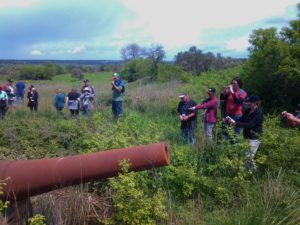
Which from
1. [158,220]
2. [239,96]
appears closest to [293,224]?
[158,220]

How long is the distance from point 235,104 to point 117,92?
4.19 metres

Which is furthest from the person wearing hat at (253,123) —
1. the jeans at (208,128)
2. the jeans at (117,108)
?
the jeans at (117,108)

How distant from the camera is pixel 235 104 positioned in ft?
31.1

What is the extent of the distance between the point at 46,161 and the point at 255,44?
1208 cm

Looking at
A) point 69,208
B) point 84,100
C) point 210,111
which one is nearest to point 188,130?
point 210,111

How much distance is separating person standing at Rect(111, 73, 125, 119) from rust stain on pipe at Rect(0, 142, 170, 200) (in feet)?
26.6

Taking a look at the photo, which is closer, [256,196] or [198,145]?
[256,196]

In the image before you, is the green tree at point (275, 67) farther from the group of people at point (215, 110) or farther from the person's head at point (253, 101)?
the person's head at point (253, 101)

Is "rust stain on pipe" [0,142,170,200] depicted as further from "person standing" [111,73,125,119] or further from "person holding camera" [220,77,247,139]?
"person standing" [111,73,125,119]

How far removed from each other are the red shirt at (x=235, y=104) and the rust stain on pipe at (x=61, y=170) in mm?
5455

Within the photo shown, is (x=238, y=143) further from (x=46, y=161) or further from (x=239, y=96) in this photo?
(x=46, y=161)

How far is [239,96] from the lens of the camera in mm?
9375

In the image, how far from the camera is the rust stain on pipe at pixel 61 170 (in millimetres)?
4180

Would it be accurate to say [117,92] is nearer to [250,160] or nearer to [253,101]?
[253,101]
